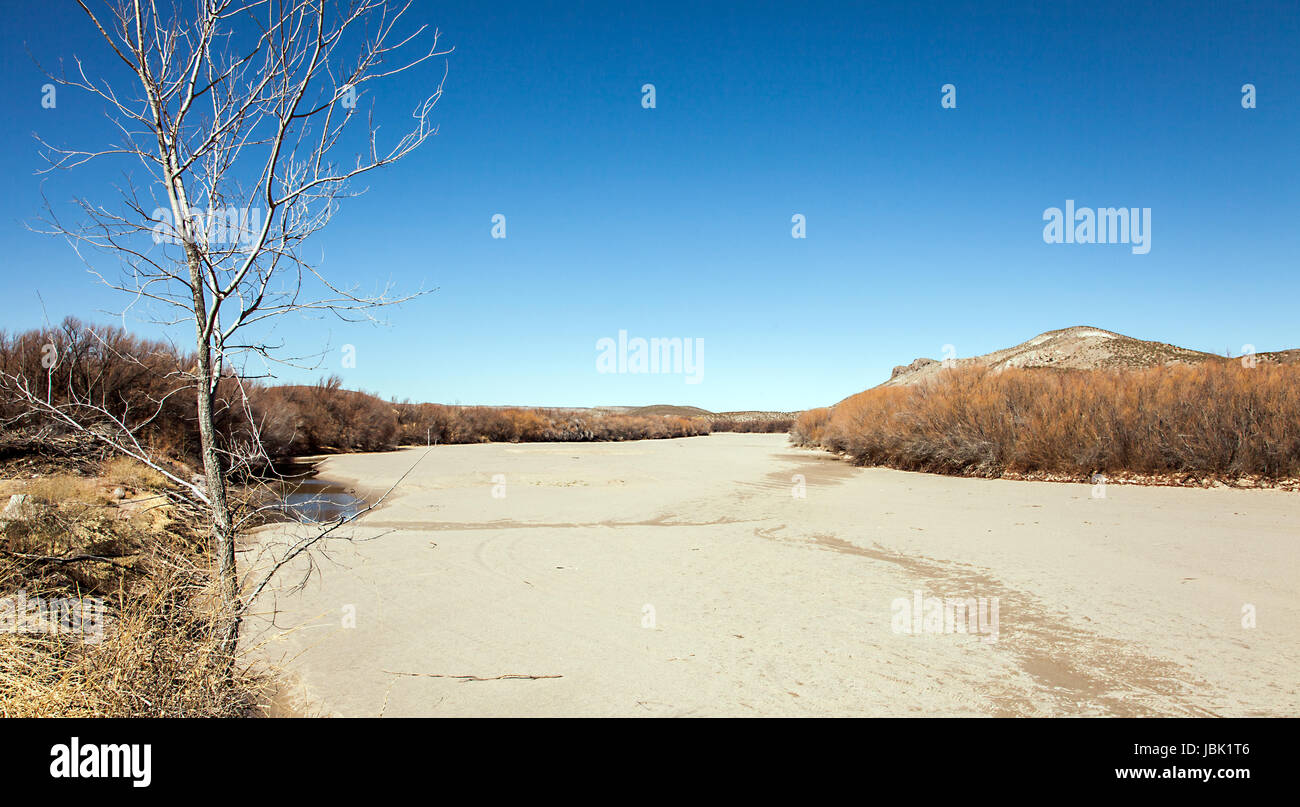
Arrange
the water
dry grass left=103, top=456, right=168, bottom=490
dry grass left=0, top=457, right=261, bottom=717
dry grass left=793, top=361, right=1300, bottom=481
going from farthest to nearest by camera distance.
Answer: dry grass left=793, top=361, right=1300, bottom=481
the water
dry grass left=103, top=456, right=168, bottom=490
dry grass left=0, top=457, right=261, bottom=717

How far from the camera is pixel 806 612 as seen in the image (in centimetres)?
435

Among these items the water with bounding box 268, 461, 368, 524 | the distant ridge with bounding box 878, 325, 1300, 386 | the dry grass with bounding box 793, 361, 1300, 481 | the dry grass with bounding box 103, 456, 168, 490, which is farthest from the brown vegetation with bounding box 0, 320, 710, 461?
the distant ridge with bounding box 878, 325, 1300, 386

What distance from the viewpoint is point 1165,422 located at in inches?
401

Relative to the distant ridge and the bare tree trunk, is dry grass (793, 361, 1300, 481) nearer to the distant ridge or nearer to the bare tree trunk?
the distant ridge

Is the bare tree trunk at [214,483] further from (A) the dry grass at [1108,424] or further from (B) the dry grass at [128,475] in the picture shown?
(A) the dry grass at [1108,424]

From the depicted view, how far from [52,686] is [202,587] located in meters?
0.66

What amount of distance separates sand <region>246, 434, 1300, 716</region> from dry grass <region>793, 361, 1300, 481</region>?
134 centimetres

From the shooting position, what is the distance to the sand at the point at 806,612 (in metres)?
3.07

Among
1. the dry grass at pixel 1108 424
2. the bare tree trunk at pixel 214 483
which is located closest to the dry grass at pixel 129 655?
the bare tree trunk at pixel 214 483

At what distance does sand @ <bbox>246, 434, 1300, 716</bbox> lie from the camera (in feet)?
10.1

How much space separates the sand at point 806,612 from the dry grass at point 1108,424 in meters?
1.34

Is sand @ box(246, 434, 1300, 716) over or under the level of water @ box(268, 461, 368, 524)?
under
